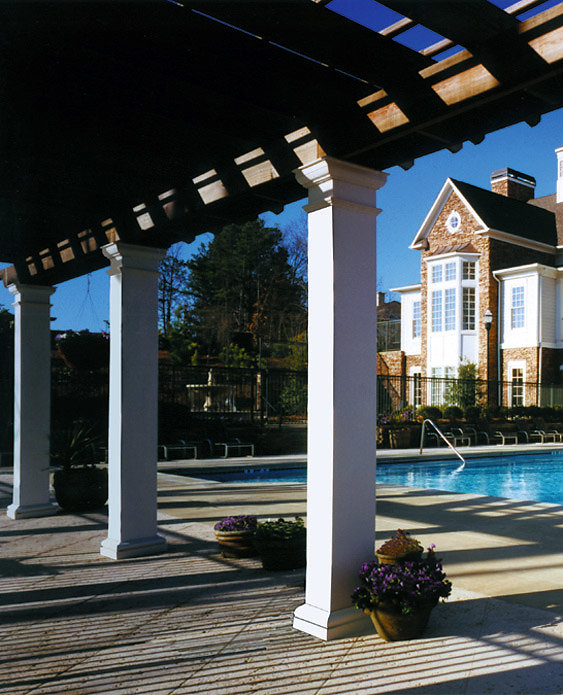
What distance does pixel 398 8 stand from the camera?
2670 mm

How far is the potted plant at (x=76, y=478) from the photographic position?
7.63 meters

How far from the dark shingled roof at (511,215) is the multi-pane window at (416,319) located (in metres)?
5.17

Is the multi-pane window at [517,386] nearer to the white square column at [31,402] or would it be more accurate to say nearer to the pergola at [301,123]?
the white square column at [31,402]

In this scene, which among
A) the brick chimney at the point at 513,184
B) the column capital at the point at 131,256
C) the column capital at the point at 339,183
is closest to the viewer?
the column capital at the point at 339,183

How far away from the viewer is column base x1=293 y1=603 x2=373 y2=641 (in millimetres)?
3602

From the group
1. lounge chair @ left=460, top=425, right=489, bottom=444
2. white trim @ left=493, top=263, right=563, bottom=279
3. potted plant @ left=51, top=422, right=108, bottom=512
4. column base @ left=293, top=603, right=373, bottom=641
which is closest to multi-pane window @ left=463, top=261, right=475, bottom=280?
white trim @ left=493, top=263, right=563, bottom=279

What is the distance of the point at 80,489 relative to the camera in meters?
7.65

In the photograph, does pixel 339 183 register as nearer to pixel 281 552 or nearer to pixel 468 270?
pixel 281 552

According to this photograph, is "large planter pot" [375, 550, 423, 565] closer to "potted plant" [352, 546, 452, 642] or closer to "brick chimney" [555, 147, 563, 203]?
"potted plant" [352, 546, 452, 642]

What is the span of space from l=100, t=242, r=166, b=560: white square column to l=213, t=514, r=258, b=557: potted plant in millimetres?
699

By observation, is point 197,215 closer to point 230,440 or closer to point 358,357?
point 358,357

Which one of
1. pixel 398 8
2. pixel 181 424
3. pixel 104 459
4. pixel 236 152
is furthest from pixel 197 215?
pixel 181 424

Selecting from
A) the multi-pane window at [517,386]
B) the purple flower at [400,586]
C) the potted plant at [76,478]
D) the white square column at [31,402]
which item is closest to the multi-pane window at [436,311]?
the multi-pane window at [517,386]

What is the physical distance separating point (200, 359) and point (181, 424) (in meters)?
14.8
